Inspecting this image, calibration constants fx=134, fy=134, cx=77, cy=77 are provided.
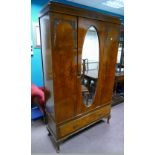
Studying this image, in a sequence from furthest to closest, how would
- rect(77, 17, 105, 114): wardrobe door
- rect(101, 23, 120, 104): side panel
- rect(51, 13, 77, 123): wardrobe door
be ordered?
rect(101, 23, 120, 104): side panel, rect(77, 17, 105, 114): wardrobe door, rect(51, 13, 77, 123): wardrobe door

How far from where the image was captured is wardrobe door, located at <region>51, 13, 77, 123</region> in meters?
1.53

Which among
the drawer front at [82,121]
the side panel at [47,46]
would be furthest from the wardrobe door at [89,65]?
the side panel at [47,46]

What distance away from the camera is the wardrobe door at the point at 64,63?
153 cm

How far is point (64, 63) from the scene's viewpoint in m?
1.67

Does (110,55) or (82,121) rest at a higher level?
(110,55)

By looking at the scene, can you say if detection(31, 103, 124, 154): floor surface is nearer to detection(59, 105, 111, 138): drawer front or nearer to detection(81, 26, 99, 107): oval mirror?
detection(59, 105, 111, 138): drawer front

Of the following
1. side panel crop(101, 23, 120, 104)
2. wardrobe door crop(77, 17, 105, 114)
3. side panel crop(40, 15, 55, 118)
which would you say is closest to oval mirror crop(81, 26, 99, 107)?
wardrobe door crop(77, 17, 105, 114)

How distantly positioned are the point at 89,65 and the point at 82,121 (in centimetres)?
89

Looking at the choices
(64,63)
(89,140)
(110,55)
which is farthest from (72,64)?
(89,140)

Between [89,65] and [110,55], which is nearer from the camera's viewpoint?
[89,65]

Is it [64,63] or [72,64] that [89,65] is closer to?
[72,64]

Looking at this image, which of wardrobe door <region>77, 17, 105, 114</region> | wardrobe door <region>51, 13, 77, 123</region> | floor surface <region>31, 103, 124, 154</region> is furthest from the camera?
floor surface <region>31, 103, 124, 154</region>
